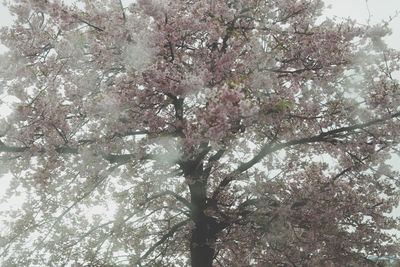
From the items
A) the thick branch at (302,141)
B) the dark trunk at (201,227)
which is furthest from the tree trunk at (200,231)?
the thick branch at (302,141)

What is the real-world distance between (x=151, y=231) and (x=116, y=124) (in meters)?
5.48

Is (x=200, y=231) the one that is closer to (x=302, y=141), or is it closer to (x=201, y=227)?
(x=201, y=227)

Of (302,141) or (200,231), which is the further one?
(200,231)

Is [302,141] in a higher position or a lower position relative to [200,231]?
higher

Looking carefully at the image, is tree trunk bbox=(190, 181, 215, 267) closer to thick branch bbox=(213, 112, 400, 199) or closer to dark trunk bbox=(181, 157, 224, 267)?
dark trunk bbox=(181, 157, 224, 267)

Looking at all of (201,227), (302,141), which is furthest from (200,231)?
(302,141)

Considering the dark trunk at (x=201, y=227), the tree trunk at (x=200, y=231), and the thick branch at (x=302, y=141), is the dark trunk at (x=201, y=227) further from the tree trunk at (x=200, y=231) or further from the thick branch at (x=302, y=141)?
the thick branch at (x=302, y=141)

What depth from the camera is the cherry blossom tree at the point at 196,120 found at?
7.07 meters

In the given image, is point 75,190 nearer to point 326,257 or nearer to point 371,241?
point 326,257

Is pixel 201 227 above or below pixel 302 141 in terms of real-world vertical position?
below

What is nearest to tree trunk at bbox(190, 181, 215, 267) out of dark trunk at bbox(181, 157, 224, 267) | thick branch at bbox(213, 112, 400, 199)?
dark trunk at bbox(181, 157, 224, 267)

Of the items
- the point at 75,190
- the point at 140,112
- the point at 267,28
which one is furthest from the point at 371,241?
the point at 75,190

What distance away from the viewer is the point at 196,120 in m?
6.58

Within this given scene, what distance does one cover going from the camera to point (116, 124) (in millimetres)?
7387
